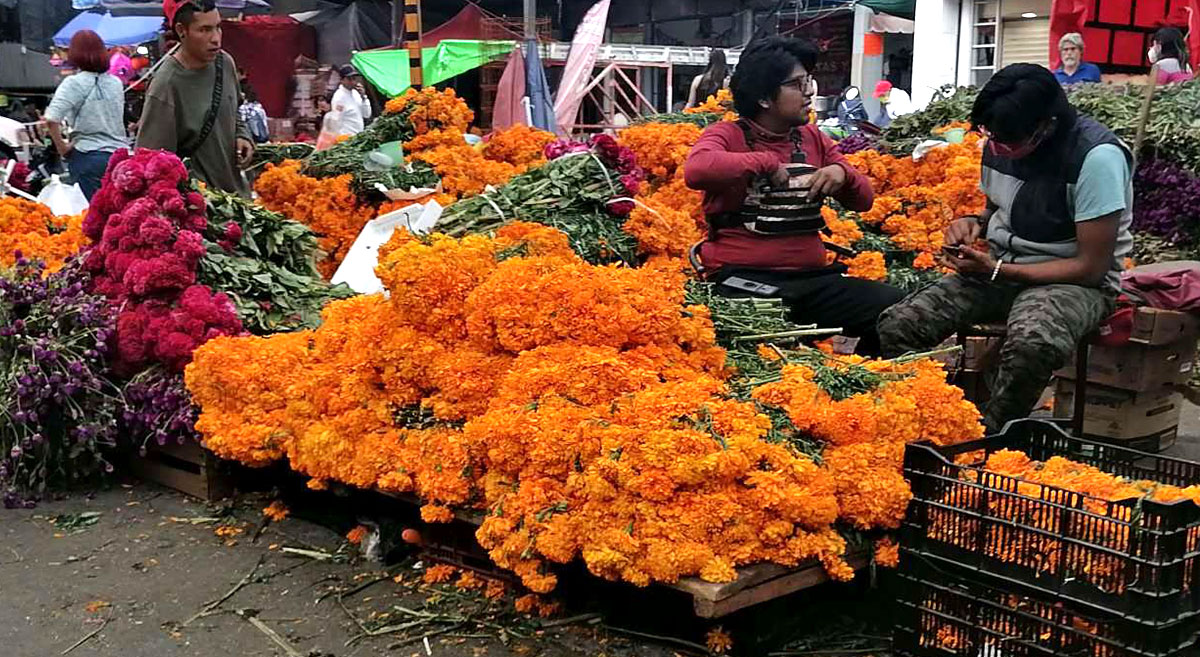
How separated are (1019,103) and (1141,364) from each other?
1687 mm

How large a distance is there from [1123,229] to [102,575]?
3975 mm

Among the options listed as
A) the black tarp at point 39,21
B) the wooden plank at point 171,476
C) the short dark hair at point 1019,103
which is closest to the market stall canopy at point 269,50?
the black tarp at point 39,21

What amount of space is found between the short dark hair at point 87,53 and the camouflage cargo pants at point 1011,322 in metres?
5.90

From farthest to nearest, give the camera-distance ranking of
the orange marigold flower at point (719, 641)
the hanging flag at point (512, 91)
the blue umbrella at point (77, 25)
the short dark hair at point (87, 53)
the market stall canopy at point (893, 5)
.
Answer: the blue umbrella at point (77, 25), the market stall canopy at point (893, 5), the hanging flag at point (512, 91), the short dark hair at point (87, 53), the orange marigold flower at point (719, 641)

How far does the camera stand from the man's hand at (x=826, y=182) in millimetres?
4934

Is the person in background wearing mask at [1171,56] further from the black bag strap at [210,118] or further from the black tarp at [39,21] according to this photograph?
the black tarp at [39,21]

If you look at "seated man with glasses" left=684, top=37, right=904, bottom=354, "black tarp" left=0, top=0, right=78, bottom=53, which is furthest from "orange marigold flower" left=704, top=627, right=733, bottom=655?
"black tarp" left=0, top=0, right=78, bottom=53

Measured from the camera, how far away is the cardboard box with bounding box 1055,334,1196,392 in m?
5.12

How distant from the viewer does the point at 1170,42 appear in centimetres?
935

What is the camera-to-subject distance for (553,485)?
10.6ft

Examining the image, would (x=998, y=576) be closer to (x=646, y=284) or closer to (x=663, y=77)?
(x=646, y=284)

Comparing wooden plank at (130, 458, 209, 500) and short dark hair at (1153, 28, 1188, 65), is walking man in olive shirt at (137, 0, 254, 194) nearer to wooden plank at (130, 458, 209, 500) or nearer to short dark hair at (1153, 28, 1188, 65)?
wooden plank at (130, 458, 209, 500)

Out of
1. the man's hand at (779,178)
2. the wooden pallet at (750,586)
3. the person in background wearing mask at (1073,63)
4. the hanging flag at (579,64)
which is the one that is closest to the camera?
the wooden pallet at (750,586)

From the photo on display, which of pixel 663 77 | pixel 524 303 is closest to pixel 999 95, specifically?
pixel 524 303
